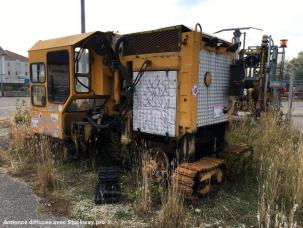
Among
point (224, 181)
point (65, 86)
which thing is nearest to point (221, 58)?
point (224, 181)

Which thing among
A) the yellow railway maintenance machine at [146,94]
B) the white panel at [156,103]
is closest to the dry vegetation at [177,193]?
the yellow railway maintenance machine at [146,94]

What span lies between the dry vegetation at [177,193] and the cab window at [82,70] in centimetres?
127

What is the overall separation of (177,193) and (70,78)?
277 cm

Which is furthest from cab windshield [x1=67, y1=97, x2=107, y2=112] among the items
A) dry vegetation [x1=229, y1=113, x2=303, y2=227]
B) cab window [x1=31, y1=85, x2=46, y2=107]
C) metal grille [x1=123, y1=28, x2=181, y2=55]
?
dry vegetation [x1=229, y1=113, x2=303, y2=227]

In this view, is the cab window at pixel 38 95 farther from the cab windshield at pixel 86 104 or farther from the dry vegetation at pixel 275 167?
the dry vegetation at pixel 275 167

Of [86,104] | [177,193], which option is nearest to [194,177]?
[177,193]

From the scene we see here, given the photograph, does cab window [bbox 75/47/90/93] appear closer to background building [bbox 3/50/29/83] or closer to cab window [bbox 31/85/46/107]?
cab window [bbox 31/85/46/107]

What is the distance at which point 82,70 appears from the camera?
212 inches

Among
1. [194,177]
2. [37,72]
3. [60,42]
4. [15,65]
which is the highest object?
[15,65]

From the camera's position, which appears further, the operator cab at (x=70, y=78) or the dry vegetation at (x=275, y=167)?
the operator cab at (x=70, y=78)

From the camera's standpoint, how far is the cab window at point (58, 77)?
536 cm

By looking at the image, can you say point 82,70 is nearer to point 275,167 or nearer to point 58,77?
point 58,77

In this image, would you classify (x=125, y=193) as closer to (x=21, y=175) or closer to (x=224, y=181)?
(x=224, y=181)

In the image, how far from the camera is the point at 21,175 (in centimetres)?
531
